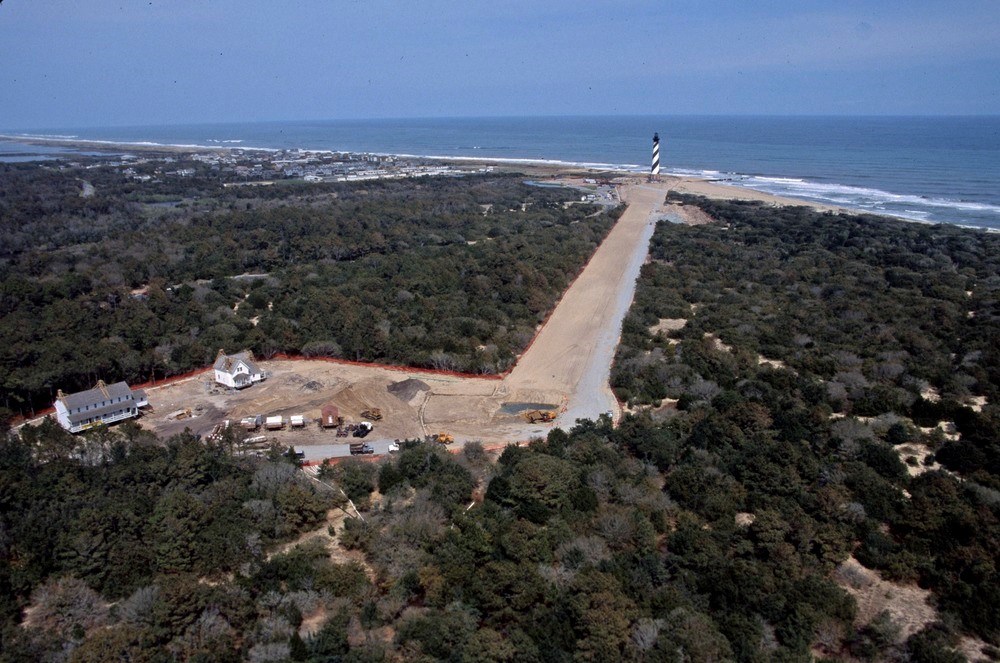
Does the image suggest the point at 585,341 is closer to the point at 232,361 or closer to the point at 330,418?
the point at 330,418

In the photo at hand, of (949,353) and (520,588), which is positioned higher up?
(949,353)

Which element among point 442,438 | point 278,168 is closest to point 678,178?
point 278,168

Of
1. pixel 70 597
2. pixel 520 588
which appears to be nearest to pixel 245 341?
pixel 70 597

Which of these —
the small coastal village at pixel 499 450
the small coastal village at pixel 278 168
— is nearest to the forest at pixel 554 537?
the small coastal village at pixel 499 450

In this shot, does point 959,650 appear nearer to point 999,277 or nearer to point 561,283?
point 561,283

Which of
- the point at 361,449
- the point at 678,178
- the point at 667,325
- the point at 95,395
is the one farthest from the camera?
the point at 678,178

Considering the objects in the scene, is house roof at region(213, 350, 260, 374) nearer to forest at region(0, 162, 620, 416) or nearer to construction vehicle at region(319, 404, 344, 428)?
forest at region(0, 162, 620, 416)
